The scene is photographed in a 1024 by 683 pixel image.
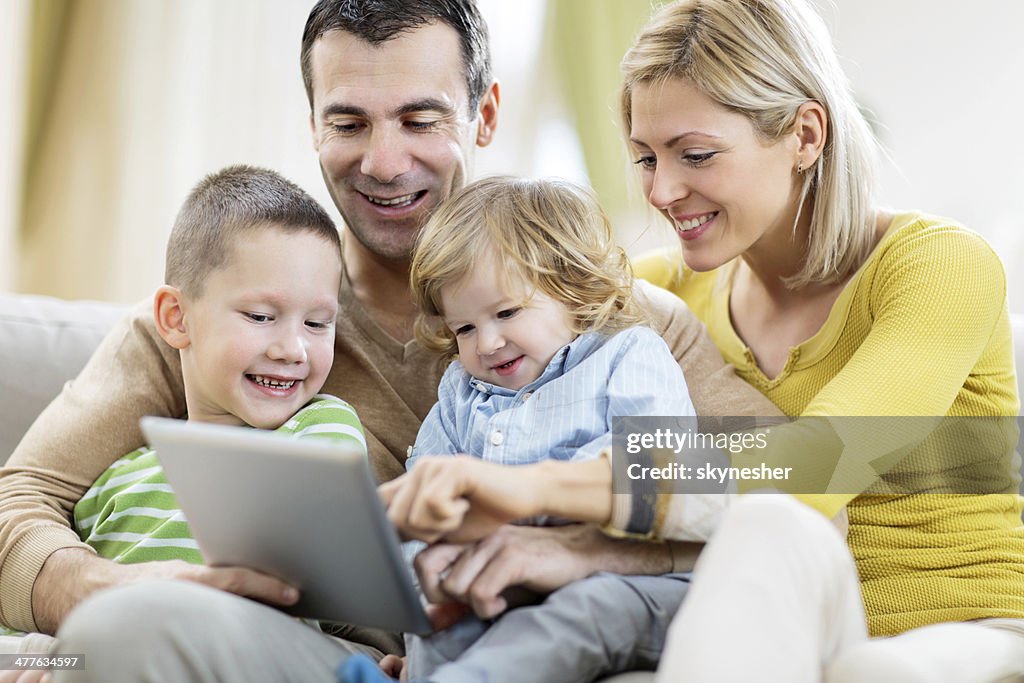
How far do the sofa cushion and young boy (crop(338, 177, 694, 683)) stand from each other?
2.47ft

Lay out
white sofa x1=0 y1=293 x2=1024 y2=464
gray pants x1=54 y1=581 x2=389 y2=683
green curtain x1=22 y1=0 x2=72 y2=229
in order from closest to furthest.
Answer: gray pants x1=54 y1=581 x2=389 y2=683 < white sofa x1=0 y1=293 x2=1024 y2=464 < green curtain x1=22 y1=0 x2=72 y2=229

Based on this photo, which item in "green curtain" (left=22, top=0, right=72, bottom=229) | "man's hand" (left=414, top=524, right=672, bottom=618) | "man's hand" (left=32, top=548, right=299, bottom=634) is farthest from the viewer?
"green curtain" (left=22, top=0, right=72, bottom=229)

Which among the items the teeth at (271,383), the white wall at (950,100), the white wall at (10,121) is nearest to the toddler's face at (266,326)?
the teeth at (271,383)

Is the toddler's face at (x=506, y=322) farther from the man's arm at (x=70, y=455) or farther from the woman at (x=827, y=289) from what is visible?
the man's arm at (x=70, y=455)

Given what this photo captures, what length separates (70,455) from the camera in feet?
5.32

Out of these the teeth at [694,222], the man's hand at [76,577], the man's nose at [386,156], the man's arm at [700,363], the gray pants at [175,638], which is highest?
the man's nose at [386,156]

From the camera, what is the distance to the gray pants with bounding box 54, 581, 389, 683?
102 cm

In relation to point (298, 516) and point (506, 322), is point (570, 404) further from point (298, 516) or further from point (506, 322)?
point (298, 516)

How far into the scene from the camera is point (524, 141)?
11.5ft

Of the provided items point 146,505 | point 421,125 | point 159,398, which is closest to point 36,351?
point 159,398

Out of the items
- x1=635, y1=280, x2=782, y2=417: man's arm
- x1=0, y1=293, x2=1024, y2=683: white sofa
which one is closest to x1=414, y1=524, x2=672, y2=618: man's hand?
x1=635, y1=280, x2=782, y2=417: man's arm

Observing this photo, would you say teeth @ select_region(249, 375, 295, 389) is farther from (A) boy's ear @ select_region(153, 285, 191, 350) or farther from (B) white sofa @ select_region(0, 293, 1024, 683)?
(B) white sofa @ select_region(0, 293, 1024, 683)

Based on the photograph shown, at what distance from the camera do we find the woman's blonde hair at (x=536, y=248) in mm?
1508

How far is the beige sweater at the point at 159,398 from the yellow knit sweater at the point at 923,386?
0.14 m
